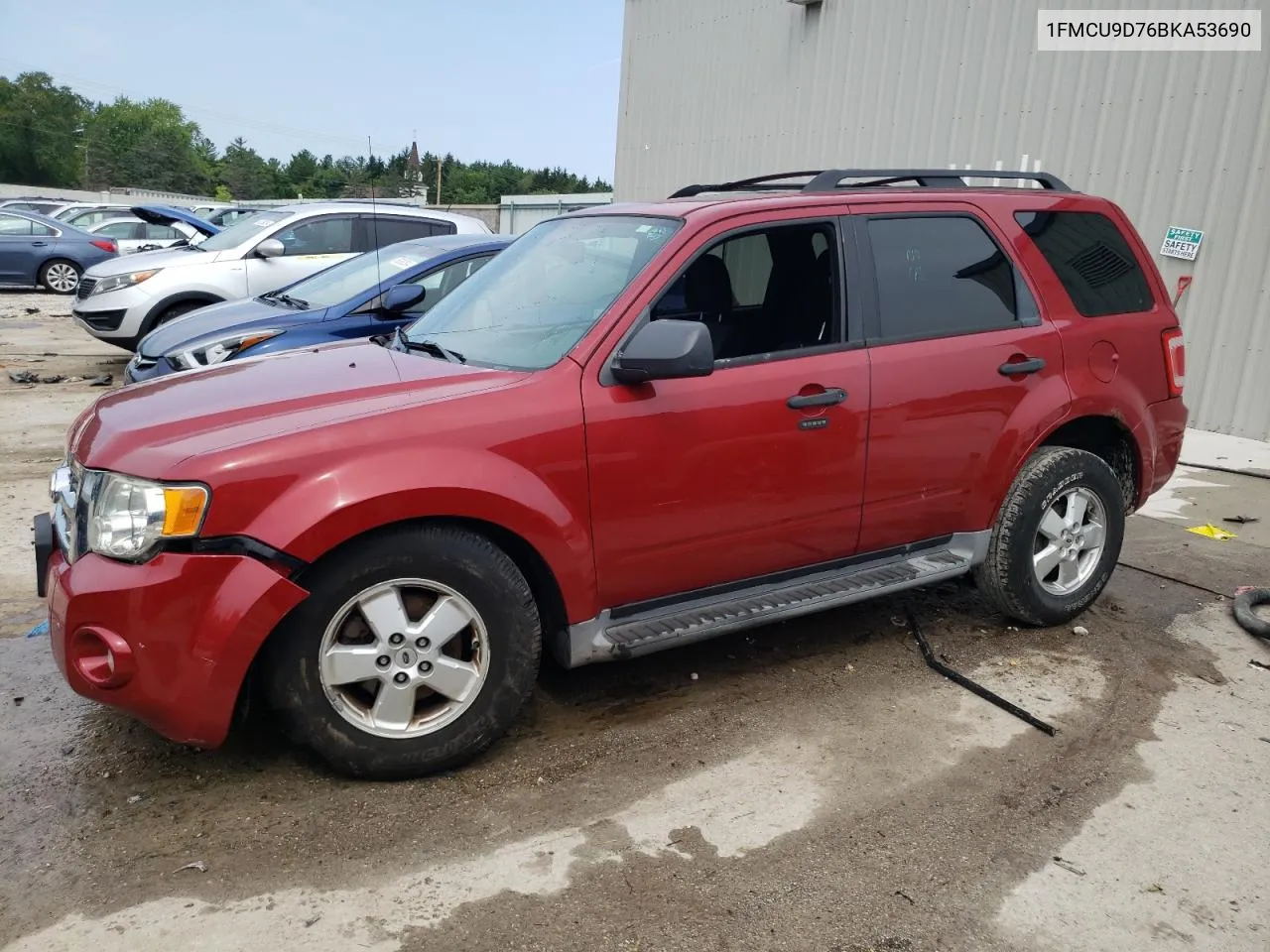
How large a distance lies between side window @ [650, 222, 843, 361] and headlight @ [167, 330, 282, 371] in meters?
3.93

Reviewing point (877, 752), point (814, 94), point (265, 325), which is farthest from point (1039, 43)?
point (877, 752)

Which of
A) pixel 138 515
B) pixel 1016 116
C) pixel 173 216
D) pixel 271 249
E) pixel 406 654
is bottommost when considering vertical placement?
pixel 406 654

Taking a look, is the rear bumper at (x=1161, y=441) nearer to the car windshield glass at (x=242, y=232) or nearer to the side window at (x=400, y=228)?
the side window at (x=400, y=228)

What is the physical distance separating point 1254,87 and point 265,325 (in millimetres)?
7808

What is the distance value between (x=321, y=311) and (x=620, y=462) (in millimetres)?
4382

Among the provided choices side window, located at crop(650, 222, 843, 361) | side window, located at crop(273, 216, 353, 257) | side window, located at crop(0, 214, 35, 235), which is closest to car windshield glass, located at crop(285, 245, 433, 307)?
side window, located at crop(273, 216, 353, 257)

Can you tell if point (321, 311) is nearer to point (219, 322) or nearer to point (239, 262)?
point (219, 322)

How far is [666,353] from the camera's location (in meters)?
3.24

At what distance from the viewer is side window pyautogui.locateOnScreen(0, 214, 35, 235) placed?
733 inches

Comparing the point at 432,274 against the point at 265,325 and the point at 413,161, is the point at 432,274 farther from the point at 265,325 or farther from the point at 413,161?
the point at 413,161

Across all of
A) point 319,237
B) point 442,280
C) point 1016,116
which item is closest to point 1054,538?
point 442,280

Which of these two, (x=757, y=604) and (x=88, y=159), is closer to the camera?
(x=757, y=604)

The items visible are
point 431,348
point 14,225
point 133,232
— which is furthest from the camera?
point 133,232

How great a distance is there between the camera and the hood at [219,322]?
6.98m
